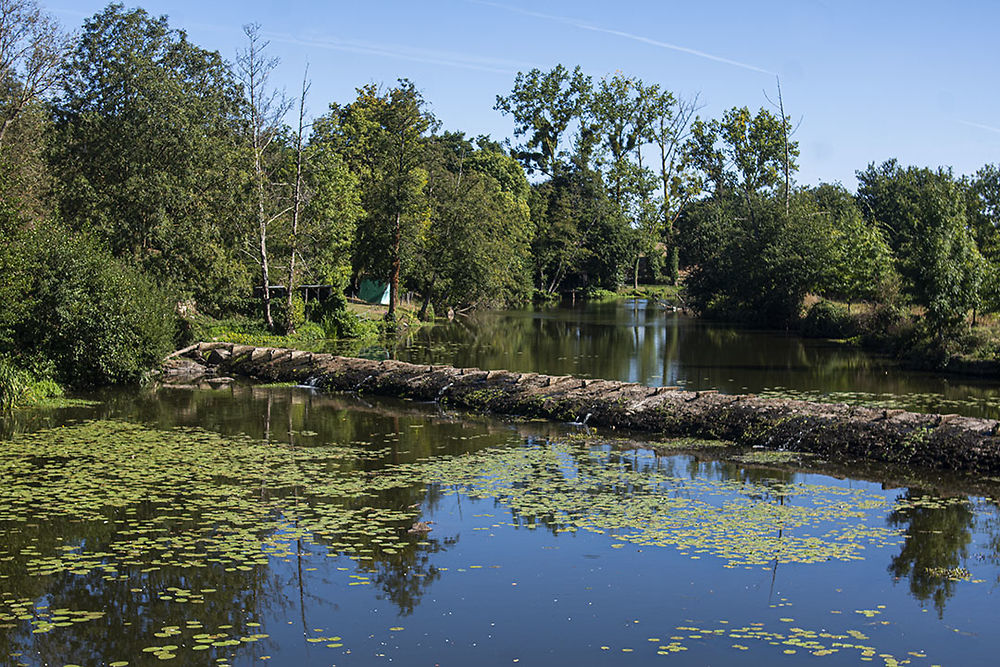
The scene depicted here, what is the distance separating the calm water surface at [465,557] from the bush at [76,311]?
5451 millimetres

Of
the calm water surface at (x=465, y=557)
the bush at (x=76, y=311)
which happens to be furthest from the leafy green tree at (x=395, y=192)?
the calm water surface at (x=465, y=557)

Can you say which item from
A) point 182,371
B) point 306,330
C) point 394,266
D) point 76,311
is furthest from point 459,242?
point 76,311

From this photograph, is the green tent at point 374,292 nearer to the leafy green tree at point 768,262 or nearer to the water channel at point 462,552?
the leafy green tree at point 768,262

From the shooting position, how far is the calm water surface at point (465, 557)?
7.95 meters

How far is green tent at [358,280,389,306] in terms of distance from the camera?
55.5 metres

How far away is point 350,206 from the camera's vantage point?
43750 mm

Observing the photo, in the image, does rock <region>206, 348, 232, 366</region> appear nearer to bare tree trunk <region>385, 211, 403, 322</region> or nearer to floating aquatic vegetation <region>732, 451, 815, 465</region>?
floating aquatic vegetation <region>732, 451, 815, 465</region>

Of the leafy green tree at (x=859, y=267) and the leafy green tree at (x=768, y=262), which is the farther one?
the leafy green tree at (x=768, y=262)

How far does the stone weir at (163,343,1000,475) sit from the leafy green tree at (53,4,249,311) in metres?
6.46

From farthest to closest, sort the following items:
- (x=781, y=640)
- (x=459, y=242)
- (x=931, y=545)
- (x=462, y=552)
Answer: (x=459, y=242) < (x=931, y=545) < (x=462, y=552) < (x=781, y=640)

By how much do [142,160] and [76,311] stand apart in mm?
11216

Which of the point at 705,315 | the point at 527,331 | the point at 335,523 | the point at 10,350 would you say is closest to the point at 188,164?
the point at 10,350

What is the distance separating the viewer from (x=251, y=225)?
36219mm

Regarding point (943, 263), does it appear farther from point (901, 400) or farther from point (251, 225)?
point (251, 225)
